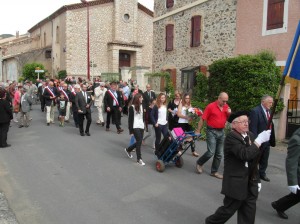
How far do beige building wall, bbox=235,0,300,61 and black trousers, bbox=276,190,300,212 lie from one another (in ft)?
32.0

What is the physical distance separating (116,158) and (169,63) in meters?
14.3

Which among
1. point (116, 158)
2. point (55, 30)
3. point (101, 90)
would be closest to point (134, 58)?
point (55, 30)

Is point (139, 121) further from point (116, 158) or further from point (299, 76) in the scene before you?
point (299, 76)

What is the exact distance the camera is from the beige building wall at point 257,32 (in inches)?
498

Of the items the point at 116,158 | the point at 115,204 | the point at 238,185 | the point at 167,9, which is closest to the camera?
the point at 238,185

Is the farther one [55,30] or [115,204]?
[55,30]

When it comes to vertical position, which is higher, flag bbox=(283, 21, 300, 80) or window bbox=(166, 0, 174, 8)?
window bbox=(166, 0, 174, 8)

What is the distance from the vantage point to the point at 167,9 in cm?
2120

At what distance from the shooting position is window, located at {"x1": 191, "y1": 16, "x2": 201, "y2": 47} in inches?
720

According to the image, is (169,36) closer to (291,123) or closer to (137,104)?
(291,123)

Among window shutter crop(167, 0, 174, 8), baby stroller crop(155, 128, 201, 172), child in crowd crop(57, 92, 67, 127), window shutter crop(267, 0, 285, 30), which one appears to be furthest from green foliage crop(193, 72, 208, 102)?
window shutter crop(167, 0, 174, 8)

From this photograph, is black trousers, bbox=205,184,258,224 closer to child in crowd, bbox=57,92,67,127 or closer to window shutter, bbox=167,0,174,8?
child in crowd, bbox=57,92,67,127

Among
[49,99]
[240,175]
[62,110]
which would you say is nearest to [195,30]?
[62,110]

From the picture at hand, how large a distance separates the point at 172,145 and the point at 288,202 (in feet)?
9.01
